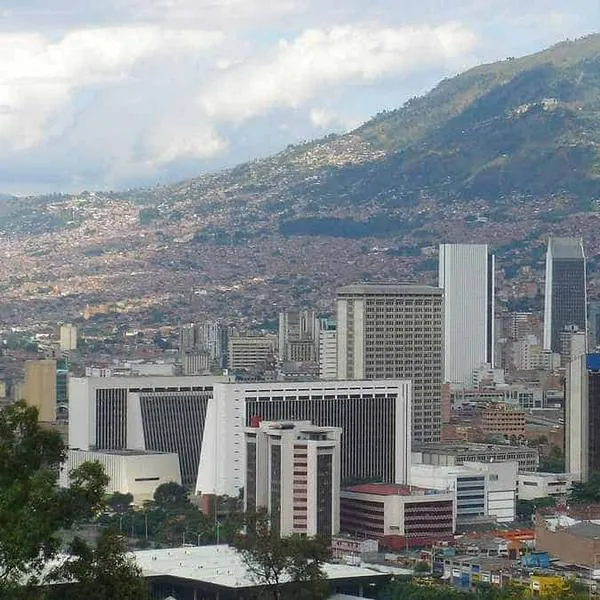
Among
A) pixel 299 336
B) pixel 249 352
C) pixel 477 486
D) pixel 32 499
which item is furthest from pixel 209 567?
pixel 299 336

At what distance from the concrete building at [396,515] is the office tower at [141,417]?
1500 centimetres

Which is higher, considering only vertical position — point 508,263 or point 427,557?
point 508,263

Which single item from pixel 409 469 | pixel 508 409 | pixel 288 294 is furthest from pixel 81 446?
pixel 288 294

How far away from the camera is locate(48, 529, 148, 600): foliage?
23.3 meters

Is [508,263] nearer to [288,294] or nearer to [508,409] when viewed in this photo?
[288,294]

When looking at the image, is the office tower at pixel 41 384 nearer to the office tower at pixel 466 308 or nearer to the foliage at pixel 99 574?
the office tower at pixel 466 308

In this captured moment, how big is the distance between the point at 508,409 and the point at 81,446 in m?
29.4

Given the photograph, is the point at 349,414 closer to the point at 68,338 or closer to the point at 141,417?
the point at 141,417

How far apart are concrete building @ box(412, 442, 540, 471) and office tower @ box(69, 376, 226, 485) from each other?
27.6 ft

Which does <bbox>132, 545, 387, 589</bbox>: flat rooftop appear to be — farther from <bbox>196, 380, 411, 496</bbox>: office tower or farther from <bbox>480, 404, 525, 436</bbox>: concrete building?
<bbox>480, 404, 525, 436</bbox>: concrete building

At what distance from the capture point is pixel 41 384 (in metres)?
106

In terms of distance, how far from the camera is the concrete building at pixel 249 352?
133 m

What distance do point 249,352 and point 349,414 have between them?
2385 inches

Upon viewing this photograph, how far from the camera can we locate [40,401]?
10300 centimetres
